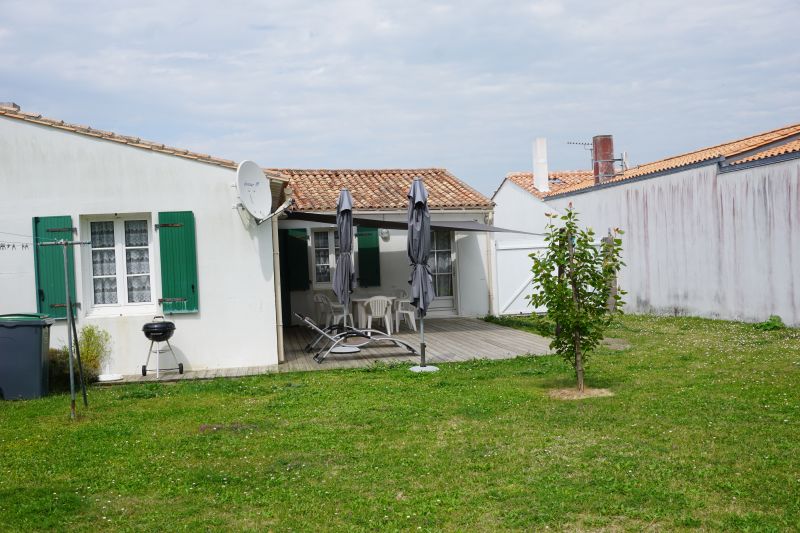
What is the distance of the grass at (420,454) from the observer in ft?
16.3

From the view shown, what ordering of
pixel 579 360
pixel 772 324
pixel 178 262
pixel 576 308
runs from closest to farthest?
pixel 576 308 < pixel 579 360 < pixel 178 262 < pixel 772 324

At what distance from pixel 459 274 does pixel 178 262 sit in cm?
880

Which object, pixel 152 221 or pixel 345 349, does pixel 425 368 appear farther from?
pixel 152 221

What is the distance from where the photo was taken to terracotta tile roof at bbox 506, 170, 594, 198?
2458 cm

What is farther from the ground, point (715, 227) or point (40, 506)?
point (715, 227)

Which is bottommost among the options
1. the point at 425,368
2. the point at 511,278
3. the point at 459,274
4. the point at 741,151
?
the point at 425,368

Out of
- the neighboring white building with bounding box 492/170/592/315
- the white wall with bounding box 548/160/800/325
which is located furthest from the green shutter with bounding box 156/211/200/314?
the white wall with bounding box 548/160/800/325

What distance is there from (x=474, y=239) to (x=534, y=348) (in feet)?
21.0

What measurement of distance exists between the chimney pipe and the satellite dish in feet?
47.9

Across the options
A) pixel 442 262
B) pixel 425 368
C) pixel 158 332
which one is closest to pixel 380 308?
pixel 442 262

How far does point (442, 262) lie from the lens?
18.8 metres

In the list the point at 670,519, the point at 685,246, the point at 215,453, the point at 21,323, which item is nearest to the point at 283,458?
the point at 215,453

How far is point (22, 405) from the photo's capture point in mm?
9227

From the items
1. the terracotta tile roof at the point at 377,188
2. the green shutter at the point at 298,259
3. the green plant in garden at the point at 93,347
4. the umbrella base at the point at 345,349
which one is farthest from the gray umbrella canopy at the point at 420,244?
the green shutter at the point at 298,259
